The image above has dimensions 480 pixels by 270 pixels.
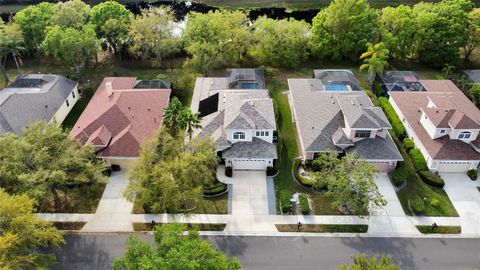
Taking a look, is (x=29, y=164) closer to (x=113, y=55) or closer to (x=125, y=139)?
(x=125, y=139)

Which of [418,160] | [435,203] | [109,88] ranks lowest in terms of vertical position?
[435,203]

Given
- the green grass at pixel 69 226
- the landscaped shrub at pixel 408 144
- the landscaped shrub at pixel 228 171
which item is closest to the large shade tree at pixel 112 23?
the landscaped shrub at pixel 228 171

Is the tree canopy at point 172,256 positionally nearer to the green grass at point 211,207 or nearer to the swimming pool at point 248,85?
the green grass at point 211,207

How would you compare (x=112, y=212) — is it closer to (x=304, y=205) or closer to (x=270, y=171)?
(x=270, y=171)

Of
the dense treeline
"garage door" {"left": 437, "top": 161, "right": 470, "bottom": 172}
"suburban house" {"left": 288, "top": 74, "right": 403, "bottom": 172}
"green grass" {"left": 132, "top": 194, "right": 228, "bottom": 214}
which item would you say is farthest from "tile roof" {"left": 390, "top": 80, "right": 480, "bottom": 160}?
"green grass" {"left": 132, "top": 194, "right": 228, "bottom": 214}

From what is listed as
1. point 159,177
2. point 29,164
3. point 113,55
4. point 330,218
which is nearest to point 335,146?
point 330,218

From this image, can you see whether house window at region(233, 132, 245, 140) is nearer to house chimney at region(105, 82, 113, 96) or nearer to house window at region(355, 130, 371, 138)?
house window at region(355, 130, 371, 138)

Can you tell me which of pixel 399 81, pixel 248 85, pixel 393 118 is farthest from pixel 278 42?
pixel 393 118
